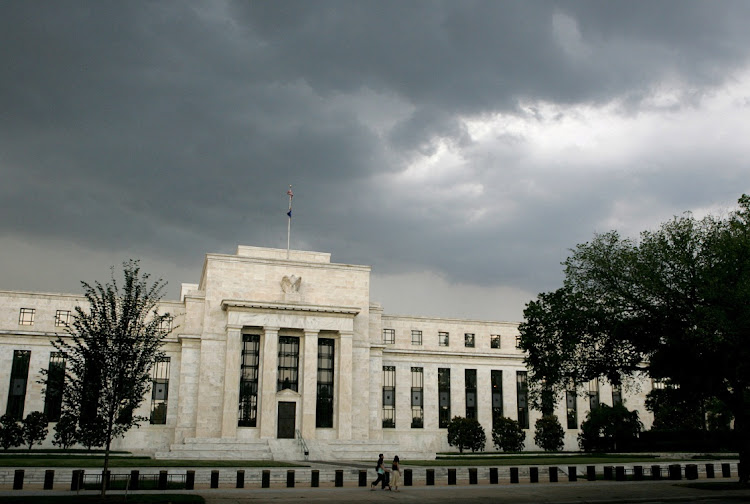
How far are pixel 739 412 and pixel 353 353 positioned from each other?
34620 millimetres

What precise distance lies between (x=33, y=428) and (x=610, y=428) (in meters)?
51.6

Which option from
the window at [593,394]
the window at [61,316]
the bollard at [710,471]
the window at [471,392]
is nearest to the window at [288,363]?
the window at [61,316]

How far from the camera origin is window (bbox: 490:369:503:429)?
68.7 metres

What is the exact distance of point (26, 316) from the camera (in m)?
56.6

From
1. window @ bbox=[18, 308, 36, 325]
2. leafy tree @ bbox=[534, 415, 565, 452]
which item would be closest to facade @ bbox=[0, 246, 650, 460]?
window @ bbox=[18, 308, 36, 325]

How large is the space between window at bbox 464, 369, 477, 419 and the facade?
4.70 meters

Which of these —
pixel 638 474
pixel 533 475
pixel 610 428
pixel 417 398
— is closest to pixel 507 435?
pixel 417 398

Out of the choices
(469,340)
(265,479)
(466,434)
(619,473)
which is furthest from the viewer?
(469,340)

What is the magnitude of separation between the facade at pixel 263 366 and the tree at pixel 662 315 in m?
19.9

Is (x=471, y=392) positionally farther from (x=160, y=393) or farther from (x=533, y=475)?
(x=533, y=475)

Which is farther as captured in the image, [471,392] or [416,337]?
[471,392]

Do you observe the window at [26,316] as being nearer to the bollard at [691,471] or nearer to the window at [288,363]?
the window at [288,363]

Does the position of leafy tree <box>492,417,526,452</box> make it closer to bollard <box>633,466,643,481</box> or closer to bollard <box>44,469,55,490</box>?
bollard <box>633,466,643,481</box>

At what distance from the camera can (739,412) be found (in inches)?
1246
